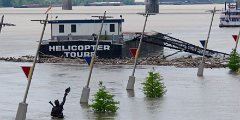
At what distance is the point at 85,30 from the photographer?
261 feet

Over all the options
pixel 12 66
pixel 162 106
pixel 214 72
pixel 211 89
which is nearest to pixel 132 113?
pixel 162 106

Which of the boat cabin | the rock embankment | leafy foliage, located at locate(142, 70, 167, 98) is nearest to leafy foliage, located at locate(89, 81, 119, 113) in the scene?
leafy foliage, located at locate(142, 70, 167, 98)

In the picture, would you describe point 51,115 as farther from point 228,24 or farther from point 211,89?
point 228,24

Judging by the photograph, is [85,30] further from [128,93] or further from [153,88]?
[153,88]

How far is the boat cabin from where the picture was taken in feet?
258

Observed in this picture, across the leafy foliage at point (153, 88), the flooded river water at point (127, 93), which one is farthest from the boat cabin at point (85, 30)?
the leafy foliage at point (153, 88)

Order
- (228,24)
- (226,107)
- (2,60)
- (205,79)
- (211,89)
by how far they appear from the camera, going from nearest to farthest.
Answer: (226,107), (211,89), (205,79), (2,60), (228,24)

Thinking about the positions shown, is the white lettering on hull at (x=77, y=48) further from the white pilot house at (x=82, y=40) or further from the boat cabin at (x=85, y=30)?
the boat cabin at (x=85, y=30)

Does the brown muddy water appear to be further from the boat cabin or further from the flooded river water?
the boat cabin

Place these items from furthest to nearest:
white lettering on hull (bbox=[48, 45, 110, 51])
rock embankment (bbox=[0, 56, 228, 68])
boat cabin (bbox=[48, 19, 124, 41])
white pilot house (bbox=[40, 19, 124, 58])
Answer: boat cabin (bbox=[48, 19, 124, 41]), white pilot house (bbox=[40, 19, 124, 58]), white lettering on hull (bbox=[48, 45, 110, 51]), rock embankment (bbox=[0, 56, 228, 68])

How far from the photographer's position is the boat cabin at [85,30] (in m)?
78.6

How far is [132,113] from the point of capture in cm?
Result: 4450

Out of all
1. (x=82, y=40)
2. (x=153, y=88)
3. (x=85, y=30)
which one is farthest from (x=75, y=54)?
(x=153, y=88)

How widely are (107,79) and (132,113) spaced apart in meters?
17.9
